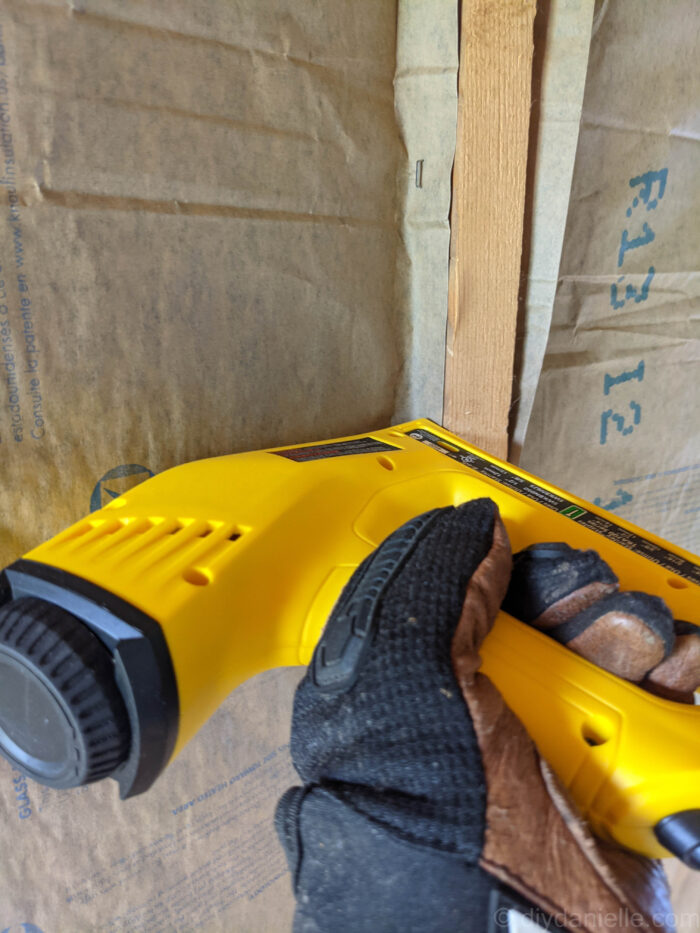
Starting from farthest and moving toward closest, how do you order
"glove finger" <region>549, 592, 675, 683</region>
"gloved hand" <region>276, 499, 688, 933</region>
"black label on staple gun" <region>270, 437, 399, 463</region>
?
1. "black label on staple gun" <region>270, 437, 399, 463</region>
2. "glove finger" <region>549, 592, 675, 683</region>
3. "gloved hand" <region>276, 499, 688, 933</region>

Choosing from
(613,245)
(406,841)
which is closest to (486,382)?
(613,245)

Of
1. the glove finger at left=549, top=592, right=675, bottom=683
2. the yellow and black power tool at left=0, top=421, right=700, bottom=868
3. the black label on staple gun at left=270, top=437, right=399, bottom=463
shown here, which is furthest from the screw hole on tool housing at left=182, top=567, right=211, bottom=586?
the glove finger at left=549, top=592, right=675, bottom=683

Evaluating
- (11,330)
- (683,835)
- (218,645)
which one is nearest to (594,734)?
(683,835)

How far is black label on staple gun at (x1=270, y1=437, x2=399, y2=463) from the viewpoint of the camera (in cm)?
54

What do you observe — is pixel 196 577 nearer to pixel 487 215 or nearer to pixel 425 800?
pixel 425 800

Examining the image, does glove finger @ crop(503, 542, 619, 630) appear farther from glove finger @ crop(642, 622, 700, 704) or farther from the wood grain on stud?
the wood grain on stud

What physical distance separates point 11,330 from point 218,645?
0.28m

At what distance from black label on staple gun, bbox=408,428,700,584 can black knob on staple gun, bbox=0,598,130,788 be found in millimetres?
399

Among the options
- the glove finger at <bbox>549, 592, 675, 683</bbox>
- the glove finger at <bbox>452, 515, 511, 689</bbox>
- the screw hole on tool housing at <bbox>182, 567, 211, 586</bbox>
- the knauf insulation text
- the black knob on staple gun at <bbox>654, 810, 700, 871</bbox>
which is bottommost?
the black knob on staple gun at <bbox>654, 810, 700, 871</bbox>

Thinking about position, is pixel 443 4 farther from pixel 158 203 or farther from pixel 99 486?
pixel 99 486

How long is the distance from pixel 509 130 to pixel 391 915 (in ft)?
2.19

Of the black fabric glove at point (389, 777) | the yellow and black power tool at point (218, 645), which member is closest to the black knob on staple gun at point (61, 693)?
the yellow and black power tool at point (218, 645)

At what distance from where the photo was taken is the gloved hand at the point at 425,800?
0.95ft

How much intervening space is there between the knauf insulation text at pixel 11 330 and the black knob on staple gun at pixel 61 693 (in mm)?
162
